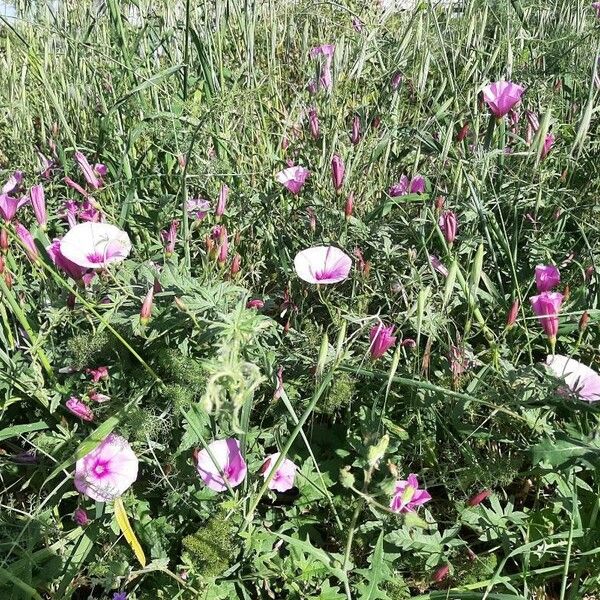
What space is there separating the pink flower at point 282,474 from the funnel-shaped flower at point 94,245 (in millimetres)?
462

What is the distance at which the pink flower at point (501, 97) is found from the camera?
4.75 feet

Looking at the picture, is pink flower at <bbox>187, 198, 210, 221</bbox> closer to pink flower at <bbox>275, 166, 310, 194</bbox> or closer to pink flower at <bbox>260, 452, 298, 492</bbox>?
pink flower at <bbox>275, 166, 310, 194</bbox>

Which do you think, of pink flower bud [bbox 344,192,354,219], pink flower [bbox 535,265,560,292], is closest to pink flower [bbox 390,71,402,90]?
pink flower bud [bbox 344,192,354,219]

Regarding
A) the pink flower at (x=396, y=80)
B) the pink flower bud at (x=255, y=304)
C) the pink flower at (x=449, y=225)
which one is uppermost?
the pink flower at (x=396, y=80)

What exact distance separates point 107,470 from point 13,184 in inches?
33.5

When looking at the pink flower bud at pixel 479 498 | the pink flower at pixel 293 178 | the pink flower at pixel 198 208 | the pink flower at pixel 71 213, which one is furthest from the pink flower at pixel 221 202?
the pink flower bud at pixel 479 498

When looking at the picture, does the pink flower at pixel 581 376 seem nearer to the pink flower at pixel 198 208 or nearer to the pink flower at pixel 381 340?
the pink flower at pixel 381 340

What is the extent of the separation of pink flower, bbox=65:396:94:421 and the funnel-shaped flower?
0.81ft

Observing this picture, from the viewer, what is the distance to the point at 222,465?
1.11 metres

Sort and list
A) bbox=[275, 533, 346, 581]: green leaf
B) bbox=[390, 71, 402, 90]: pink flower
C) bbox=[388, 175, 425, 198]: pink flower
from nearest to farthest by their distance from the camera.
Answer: bbox=[275, 533, 346, 581]: green leaf → bbox=[388, 175, 425, 198]: pink flower → bbox=[390, 71, 402, 90]: pink flower

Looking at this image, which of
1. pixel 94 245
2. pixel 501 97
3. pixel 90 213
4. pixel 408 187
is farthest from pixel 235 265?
pixel 501 97

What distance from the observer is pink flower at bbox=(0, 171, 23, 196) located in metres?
1.59

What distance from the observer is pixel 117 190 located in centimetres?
175

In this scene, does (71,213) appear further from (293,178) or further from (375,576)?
(375,576)
